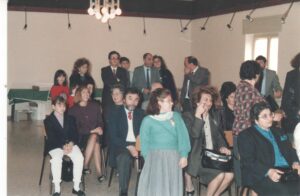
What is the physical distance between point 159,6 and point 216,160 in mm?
8748

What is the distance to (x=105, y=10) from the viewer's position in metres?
8.98

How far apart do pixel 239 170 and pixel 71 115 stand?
212 cm

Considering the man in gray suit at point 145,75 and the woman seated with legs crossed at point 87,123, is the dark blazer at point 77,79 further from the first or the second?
the woman seated with legs crossed at point 87,123

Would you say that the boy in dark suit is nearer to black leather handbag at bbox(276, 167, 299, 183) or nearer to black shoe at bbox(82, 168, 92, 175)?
black shoe at bbox(82, 168, 92, 175)

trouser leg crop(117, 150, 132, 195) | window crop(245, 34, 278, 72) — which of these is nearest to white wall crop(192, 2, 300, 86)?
window crop(245, 34, 278, 72)

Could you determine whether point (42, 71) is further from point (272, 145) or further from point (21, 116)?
point (272, 145)

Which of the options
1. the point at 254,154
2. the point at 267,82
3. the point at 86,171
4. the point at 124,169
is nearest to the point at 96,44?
the point at 267,82

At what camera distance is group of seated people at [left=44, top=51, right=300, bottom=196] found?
4.41 metres

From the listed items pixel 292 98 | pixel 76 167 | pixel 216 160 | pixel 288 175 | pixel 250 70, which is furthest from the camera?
pixel 292 98

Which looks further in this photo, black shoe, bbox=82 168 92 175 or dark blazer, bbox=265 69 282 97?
dark blazer, bbox=265 69 282 97

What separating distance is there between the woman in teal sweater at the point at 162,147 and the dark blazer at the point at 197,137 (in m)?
0.41

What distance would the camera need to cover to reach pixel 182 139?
470cm

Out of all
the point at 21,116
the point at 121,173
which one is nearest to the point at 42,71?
the point at 21,116

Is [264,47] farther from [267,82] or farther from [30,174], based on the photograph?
[30,174]
